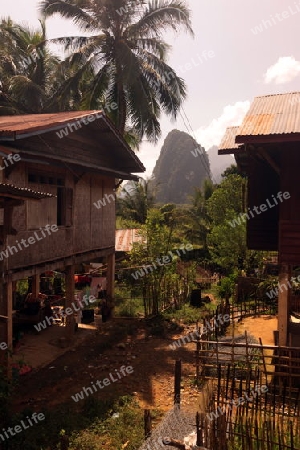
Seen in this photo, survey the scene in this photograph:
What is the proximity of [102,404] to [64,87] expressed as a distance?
14198mm

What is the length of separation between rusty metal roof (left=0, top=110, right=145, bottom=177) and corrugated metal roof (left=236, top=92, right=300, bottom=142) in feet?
14.4

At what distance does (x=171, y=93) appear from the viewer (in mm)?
17703

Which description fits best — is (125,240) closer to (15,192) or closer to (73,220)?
(73,220)

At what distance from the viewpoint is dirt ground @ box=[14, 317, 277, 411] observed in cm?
867

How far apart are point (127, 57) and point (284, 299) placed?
1236cm

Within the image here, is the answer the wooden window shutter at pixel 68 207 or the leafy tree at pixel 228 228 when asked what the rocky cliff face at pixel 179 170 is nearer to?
the leafy tree at pixel 228 228

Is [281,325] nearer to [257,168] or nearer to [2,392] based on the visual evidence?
[257,168]

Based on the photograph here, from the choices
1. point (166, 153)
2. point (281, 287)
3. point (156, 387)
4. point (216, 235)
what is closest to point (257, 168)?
point (281, 287)

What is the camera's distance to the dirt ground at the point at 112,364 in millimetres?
8672

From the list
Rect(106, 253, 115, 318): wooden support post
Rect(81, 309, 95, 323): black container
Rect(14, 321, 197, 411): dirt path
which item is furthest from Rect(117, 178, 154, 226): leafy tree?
Rect(14, 321, 197, 411): dirt path

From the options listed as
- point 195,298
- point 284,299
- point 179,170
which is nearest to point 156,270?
point 195,298

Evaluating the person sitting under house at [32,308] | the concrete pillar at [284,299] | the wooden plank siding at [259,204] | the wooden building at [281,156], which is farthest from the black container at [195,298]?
the concrete pillar at [284,299]

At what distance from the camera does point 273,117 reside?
27.2 feet

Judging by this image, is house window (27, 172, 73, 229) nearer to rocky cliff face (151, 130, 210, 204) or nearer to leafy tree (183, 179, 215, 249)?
leafy tree (183, 179, 215, 249)
